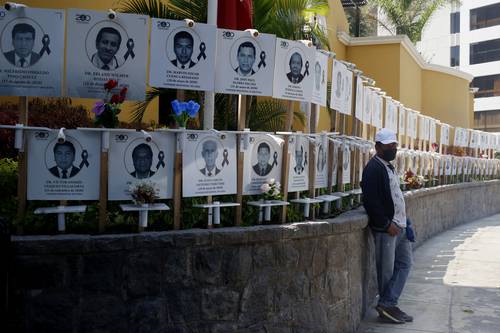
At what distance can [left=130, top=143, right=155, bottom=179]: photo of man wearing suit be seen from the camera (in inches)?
180

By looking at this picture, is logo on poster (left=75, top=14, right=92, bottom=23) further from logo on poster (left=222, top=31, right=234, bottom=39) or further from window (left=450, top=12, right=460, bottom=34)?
window (left=450, top=12, right=460, bottom=34)

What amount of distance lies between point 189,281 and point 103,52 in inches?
76.9

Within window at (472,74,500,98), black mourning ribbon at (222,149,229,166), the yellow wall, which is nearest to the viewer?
black mourning ribbon at (222,149,229,166)

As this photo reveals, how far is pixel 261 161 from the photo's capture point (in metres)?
5.34

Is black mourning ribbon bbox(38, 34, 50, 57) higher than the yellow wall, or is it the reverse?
the yellow wall

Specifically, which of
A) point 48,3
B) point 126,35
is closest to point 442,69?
point 48,3

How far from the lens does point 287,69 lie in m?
5.52

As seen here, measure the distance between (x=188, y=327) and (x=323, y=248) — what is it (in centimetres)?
157

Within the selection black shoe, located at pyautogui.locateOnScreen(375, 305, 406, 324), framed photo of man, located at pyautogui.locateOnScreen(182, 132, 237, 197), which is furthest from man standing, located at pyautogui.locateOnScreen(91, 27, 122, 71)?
black shoe, located at pyautogui.locateOnScreen(375, 305, 406, 324)

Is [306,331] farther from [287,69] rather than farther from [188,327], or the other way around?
[287,69]

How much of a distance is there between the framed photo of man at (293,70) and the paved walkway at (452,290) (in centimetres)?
254

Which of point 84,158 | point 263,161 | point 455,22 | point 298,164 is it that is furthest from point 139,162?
point 455,22

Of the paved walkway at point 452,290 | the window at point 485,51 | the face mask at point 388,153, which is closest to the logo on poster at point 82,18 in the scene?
the face mask at point 388,153

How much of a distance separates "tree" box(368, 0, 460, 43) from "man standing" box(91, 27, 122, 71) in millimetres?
23020
